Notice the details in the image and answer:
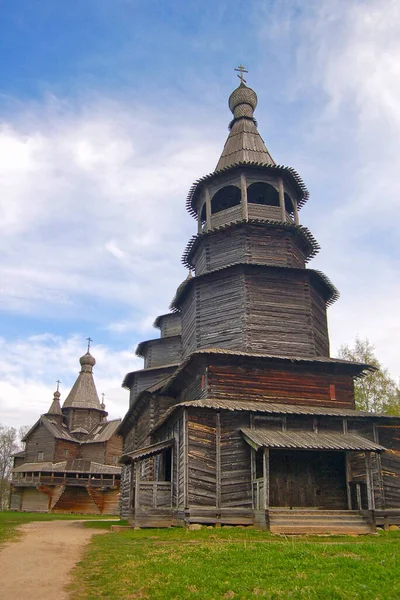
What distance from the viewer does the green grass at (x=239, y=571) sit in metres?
7.48

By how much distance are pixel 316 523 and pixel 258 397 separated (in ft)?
17.6

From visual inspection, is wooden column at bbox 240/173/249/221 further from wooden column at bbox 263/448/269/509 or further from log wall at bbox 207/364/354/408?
A: wooden column at bbox 263/448/269/509

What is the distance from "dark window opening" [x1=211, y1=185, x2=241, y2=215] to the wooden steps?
15939 millimetres

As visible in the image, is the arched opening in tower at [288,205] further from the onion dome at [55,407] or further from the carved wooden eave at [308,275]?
the onion dome at [55,407]

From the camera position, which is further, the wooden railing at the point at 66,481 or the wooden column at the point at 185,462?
the wooden railing at the point at 66,481

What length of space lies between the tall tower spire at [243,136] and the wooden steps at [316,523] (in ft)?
52.2

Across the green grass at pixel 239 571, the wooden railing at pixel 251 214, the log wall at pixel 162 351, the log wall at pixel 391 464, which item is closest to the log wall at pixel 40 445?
the log wall at pixel 162 351

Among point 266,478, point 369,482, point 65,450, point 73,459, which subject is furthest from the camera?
point 73,459

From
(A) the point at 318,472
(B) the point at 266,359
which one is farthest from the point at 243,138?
(A) the point at 318,472

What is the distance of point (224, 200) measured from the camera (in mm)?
27297

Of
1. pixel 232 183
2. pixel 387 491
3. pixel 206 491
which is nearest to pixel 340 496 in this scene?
pixel 387 491

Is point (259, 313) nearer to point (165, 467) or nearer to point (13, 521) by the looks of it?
point (165, 467)

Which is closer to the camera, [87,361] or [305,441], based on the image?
[305,441]

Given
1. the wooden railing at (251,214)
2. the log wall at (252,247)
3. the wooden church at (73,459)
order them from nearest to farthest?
the log wall at (252,247)
the wooden railing at (251,214)
the wooden church at (73,459)
